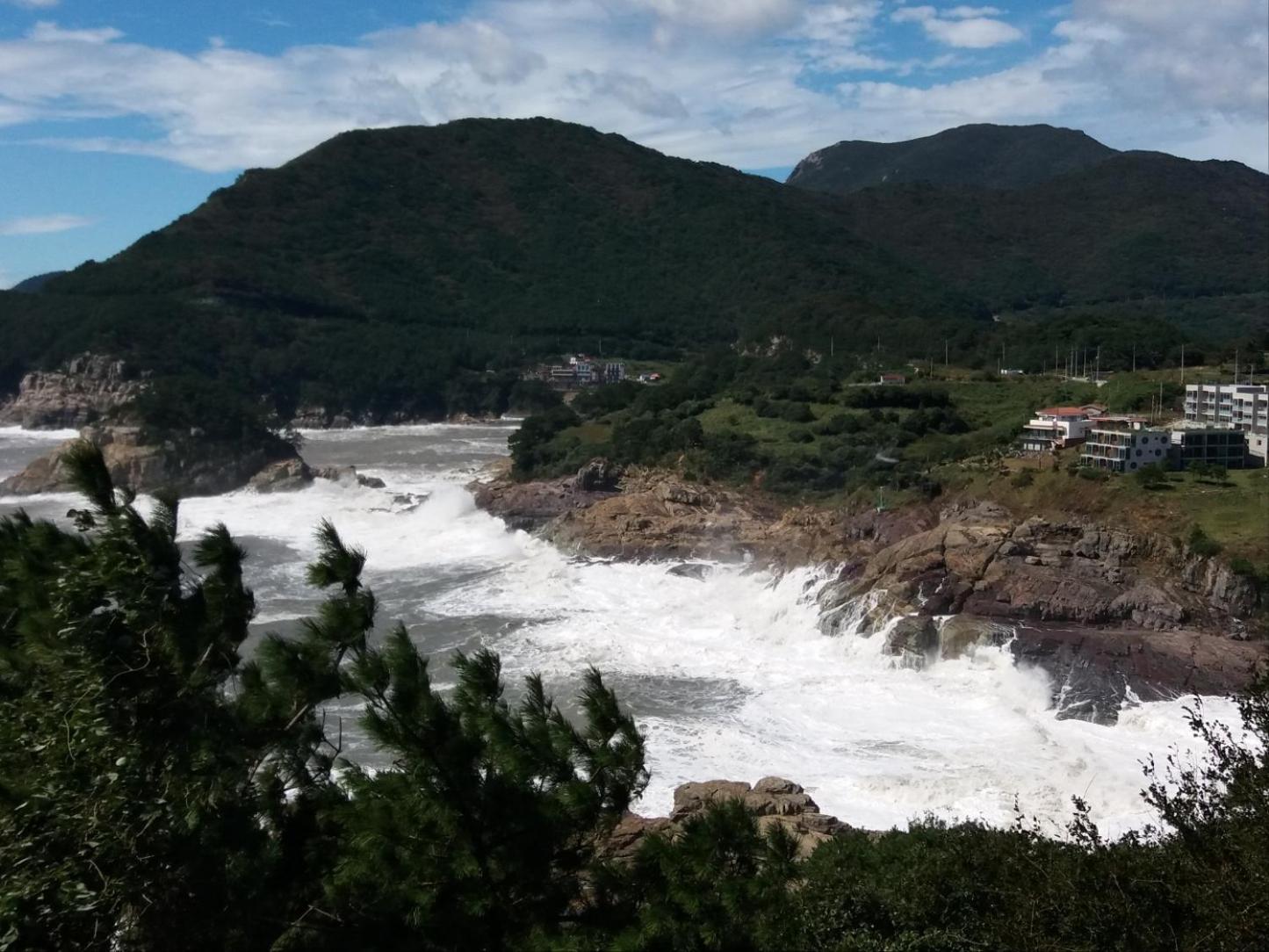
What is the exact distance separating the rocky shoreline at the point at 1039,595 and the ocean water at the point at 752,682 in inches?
17.2

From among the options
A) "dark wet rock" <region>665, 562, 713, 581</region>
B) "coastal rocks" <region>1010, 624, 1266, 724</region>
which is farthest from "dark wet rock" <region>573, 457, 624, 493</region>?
"coastal rocks" <region>1010, 624, 1266, 724</region>

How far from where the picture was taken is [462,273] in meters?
94.1

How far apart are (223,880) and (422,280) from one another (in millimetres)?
88338

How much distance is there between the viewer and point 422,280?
301 ft

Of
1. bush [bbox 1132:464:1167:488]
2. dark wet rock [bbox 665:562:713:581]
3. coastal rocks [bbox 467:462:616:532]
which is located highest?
bush [bbox 1132:464:1167:488]

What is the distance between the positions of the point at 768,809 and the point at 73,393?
55271 millimetres

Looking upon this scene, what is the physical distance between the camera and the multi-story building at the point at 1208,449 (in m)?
26.0

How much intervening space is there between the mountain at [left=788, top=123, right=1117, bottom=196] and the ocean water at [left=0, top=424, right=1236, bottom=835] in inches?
6078

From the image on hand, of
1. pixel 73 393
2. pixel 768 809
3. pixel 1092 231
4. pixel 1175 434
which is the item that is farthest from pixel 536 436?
pixel 1092 231

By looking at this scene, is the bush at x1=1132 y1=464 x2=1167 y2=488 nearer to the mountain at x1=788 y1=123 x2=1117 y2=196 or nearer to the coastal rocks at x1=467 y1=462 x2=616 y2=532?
the coastal rocks at x1=467 y1=462 x2=616 y2=532

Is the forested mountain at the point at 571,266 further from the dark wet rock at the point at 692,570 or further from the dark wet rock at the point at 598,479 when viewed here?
the dark wet rock at the point at 692,570

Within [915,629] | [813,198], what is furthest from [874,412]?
[813,198]

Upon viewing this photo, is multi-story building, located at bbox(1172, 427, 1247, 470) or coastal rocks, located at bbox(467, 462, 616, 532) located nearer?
multi-story building, located at bbox(1172, 427, 1247, 470)

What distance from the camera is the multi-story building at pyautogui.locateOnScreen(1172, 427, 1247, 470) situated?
26.0 m
